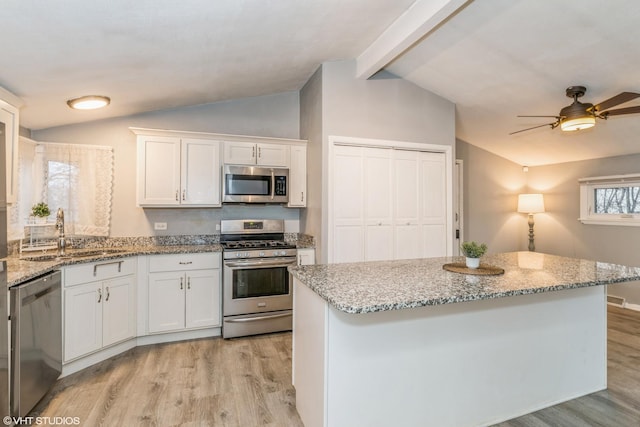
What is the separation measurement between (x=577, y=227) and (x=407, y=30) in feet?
14.0

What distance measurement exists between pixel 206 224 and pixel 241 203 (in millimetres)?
534

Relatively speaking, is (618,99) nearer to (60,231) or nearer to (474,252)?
(474,252)

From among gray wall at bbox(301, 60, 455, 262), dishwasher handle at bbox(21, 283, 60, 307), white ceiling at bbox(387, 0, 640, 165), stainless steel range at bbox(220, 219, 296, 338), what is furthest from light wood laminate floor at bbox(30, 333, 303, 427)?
white ceiling at bbox(387, 0, 640, 165)

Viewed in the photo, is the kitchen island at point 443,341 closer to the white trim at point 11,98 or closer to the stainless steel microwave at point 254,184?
the stainless steel microwave at point 254,184

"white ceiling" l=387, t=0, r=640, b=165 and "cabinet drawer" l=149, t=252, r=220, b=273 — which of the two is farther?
"cabinet drawer" l=149, t=252, r=220, b=273

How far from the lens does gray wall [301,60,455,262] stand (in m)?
3.56

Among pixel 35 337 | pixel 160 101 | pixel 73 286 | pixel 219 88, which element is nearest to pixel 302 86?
pixel 219 88

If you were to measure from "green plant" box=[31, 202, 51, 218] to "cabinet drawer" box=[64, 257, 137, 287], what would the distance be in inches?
33.1

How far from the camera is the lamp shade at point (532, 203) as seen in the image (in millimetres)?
5227

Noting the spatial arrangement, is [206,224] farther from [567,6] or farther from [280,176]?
[567,6]

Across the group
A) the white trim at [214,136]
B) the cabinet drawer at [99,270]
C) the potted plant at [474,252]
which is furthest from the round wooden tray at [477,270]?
the cabinet drawer at [99,270]

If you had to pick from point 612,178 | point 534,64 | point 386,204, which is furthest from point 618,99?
point 612,178

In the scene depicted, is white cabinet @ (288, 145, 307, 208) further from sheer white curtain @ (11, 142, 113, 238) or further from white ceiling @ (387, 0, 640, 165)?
sheer white curtain @ (11, 142, 113, 238)

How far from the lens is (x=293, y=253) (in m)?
3.64
